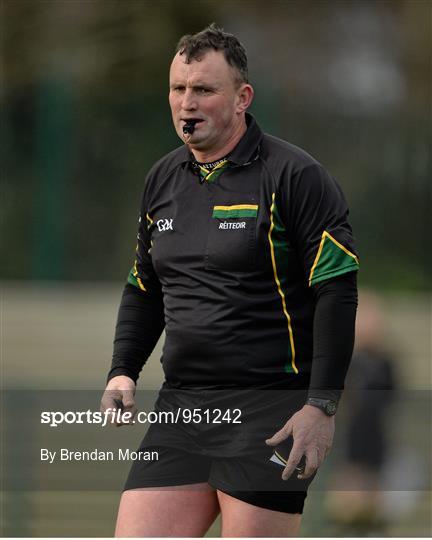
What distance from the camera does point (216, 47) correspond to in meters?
3.39

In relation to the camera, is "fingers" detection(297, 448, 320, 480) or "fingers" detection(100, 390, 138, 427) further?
"fingers" detection(100, 390, 138, 427)

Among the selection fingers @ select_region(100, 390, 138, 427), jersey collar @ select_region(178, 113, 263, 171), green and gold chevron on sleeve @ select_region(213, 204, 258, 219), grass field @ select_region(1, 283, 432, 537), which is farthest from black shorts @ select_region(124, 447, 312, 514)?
grass field @ select_region(1, 283, 432, 537)

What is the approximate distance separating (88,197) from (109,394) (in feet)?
20.1

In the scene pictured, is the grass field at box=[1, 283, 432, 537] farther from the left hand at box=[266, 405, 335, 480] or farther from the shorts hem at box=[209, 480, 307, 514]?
the left hand at box=[266, 405, 335, 480]

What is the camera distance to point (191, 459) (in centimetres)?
340

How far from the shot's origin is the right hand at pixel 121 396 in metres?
3.56

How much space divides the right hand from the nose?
0.89m

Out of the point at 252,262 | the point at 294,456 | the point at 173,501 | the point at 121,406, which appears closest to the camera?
the point at 294,456

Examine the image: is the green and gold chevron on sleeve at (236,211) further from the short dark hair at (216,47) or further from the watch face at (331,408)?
the watch face at (331,408)

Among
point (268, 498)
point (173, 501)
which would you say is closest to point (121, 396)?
point (173, 501)

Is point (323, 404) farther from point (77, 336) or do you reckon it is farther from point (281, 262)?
point (77, 336)

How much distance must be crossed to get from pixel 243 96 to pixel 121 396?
3.28 ft

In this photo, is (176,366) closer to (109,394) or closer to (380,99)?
(109,394)

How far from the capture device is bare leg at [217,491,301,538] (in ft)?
10.7
